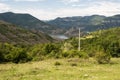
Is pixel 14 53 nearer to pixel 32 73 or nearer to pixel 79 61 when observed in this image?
pixel 79 61

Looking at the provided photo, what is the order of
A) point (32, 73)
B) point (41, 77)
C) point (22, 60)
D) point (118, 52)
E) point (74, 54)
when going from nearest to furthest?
point (41, 77), point (32, 73), point (22, 60), point (74, 54), point (118, 52)

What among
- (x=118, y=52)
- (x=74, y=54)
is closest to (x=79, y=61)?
(x=74, y=54)

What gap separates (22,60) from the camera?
157 feet

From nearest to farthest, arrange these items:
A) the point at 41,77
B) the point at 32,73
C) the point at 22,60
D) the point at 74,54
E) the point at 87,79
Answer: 1. the point at 87,79
2. the point at 41,77
3. the point at 32,73
4. the point at 22,60
5. the point at 74,54

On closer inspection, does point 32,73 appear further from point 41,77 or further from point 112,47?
point 112,47

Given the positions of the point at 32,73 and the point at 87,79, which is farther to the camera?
the point at 32,73

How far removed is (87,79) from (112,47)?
56.9m

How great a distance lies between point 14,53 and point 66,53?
10.1m

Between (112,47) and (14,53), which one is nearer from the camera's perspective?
(14,53)

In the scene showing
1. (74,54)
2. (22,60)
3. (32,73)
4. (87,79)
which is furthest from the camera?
(74,54)

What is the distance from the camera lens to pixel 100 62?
137 feet

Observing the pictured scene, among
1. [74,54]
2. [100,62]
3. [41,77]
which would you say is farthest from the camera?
[74,54]

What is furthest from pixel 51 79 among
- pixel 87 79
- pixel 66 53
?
pixel 66 53

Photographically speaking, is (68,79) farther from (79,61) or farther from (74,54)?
(74,54)
